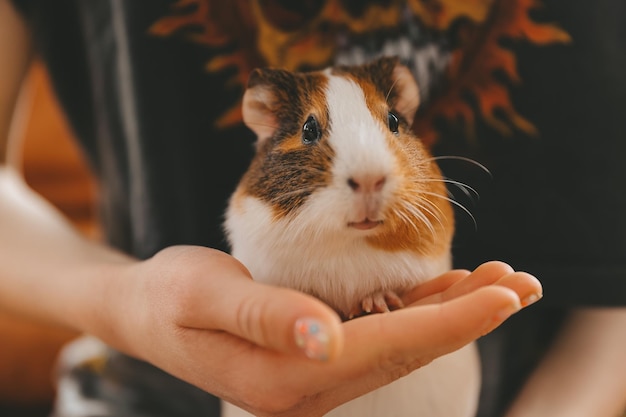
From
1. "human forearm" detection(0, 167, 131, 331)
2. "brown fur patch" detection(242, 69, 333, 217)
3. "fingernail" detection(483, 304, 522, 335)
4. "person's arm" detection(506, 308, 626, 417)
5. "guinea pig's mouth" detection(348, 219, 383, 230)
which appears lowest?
"human forearm" detection(0, 167, 131, 331)

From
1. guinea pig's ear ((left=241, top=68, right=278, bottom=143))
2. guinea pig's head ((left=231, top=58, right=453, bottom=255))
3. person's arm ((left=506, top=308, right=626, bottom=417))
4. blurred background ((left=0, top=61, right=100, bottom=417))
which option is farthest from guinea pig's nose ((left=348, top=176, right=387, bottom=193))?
blurred background ((left=0, top=61, right=100, bottom=417))

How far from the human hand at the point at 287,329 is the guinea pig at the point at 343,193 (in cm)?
3

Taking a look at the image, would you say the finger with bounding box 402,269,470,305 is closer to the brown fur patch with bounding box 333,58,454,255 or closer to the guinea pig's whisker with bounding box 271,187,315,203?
the brown fur patch with bounding box 333,58,454,255

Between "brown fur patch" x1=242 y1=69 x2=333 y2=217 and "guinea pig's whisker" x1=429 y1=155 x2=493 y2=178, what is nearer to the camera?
"brown fur patch" x1=242 y1=69 x2=333 y2=217

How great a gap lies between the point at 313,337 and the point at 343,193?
10cm

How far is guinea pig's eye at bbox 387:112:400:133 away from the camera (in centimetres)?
46

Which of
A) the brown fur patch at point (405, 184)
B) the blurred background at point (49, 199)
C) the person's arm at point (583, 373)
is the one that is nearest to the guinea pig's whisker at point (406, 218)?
the brown fur patch at point (405, 184)

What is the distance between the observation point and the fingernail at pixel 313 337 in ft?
1.31

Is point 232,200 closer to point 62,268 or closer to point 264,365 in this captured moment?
point 264,365

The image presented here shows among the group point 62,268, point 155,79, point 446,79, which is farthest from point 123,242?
point 446,79

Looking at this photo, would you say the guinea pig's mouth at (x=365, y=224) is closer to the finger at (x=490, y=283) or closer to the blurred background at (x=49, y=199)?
the finger at (x=490, y=283)

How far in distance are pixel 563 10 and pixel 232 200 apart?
16.2 inches

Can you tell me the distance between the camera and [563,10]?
2.11 ft

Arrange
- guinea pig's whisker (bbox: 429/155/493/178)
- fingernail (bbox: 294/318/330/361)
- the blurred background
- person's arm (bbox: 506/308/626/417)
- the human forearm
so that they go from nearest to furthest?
fingernail (bbox: 294/318/330/361) → guinea pig's whisker (bbox: 429/155/493/178) → person's arm (bbox: 506/308/626/417) → the human forearm → the blurred background
